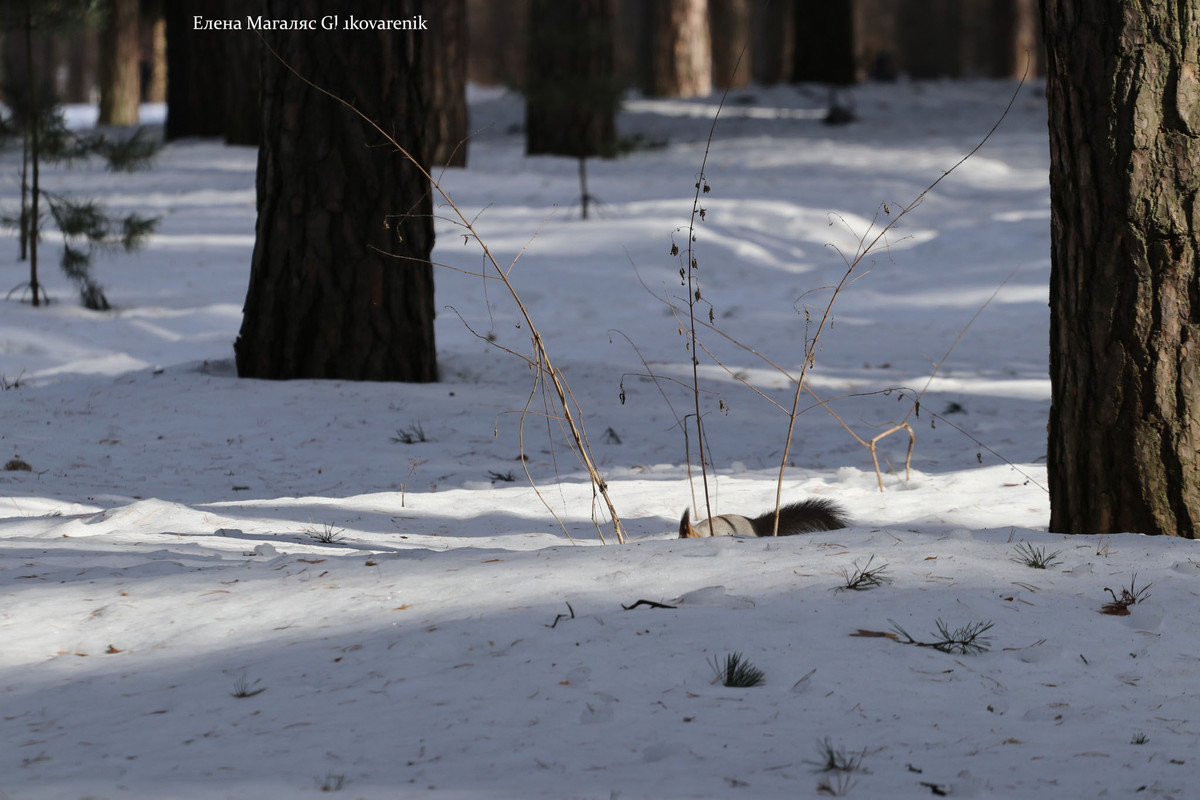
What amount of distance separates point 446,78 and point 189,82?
406cm

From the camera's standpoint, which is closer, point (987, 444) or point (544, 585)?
point (544, 585)

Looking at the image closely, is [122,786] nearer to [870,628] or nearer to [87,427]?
[870,628]

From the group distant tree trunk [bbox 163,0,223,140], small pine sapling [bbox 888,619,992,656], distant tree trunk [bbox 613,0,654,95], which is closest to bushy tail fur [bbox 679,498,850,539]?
small pine sapling [bbox 888,619,992,656]

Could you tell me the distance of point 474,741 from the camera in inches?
84.7

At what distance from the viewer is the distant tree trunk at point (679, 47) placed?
2211 centimetres

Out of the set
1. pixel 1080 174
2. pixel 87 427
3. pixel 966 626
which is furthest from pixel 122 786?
pixel 87 427

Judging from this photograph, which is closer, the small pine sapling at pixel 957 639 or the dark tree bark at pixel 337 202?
the small pine sapling at pixel 957 639

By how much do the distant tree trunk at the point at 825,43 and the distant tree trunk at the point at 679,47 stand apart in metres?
2.31

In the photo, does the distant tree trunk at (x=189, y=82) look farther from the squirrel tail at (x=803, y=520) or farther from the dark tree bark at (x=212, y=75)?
the squirrel tail at (x=803, y=520)

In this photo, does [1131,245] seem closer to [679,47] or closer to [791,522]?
[791,522]

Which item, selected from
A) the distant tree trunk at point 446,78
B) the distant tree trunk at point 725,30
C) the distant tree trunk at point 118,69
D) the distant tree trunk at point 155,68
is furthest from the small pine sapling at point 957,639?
the distant tree trunk at point 155,68

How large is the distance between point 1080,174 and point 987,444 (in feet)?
9.90

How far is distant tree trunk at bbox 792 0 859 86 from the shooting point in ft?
65.1

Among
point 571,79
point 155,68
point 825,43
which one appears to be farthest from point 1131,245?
point 155,68
